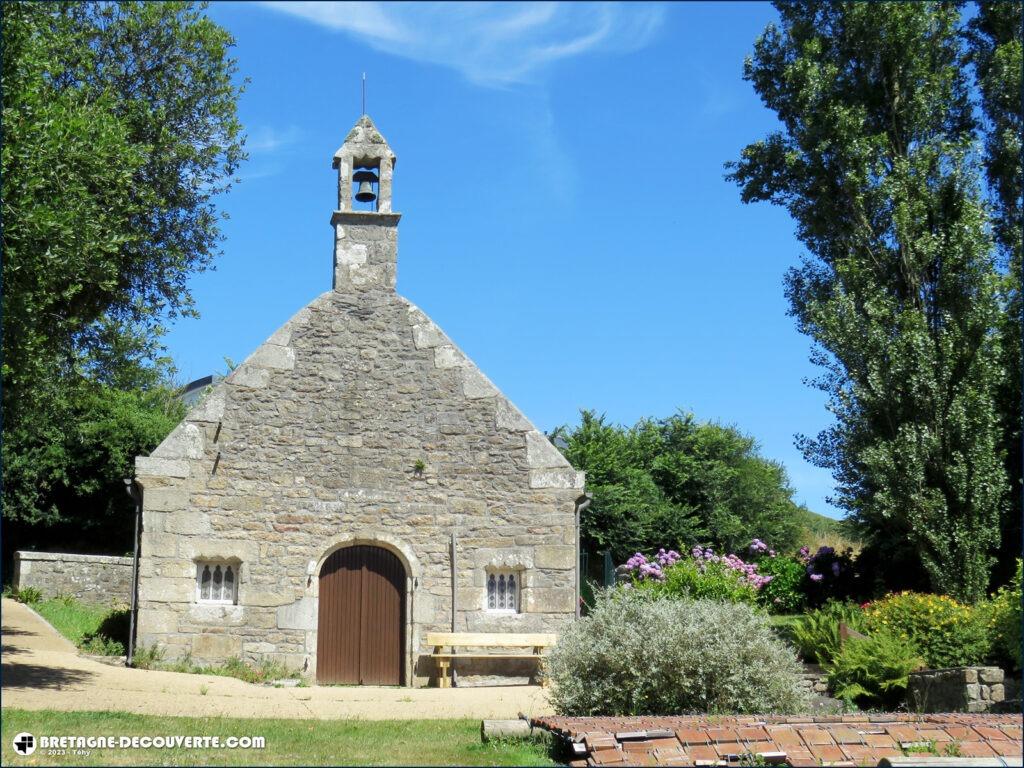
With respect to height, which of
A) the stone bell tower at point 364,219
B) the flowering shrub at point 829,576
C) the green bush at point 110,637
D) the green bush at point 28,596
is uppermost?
the stone bell tower at point 364,219

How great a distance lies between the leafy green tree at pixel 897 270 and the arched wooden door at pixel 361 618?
24.7ft

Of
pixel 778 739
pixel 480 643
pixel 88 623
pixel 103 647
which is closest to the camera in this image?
pixel 778 739

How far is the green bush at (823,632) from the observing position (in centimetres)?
1359

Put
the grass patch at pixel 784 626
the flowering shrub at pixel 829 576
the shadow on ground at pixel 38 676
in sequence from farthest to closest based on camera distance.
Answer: the flowering shrub at pixel 829 576 → the grass patch at pixel 784 626 → the shadow on ground at pixel 38 676

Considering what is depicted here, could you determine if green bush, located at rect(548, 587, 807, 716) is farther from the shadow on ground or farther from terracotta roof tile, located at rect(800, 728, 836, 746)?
the shadow on ground

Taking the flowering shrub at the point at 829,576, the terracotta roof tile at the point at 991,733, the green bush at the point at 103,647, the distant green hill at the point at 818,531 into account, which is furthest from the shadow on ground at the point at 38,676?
the distant green hill at the point at 818,531

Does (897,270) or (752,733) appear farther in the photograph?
(897,270)

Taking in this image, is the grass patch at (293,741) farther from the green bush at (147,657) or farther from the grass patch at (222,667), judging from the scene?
the green bush at (147,657)

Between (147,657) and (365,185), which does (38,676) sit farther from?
(365,185)

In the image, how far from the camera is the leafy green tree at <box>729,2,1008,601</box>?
52.4 feet

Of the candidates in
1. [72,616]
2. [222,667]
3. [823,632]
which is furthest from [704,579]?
[72,616]

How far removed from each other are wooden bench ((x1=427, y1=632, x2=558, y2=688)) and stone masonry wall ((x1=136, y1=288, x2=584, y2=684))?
0.77 feet

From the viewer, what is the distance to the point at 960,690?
37.7 ft

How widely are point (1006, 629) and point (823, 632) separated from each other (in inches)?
87.1
